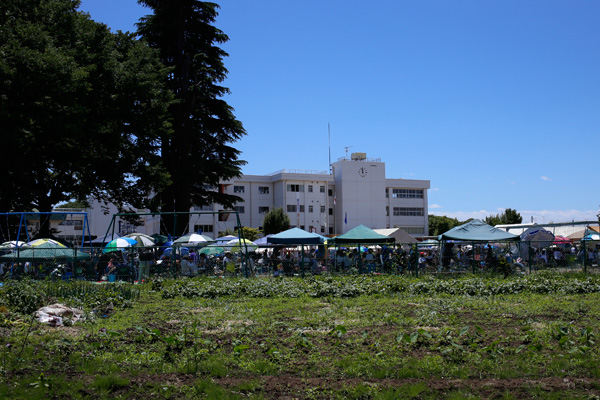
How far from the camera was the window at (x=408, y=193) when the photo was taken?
91.4 metres

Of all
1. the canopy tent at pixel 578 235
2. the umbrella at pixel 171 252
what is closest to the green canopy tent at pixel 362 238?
the umbrella at pixel 171 252

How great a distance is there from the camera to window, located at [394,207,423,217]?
9100 cm

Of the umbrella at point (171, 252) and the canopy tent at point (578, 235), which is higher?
the canopy tent at point (578, 235)

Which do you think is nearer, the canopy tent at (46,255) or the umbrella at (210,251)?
the canopy tent at (46,255)

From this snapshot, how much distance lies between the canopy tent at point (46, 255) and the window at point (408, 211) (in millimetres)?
74268

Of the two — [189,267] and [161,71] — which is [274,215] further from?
[189,267]

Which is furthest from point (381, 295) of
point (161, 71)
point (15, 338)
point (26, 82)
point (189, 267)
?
point (161, 71)

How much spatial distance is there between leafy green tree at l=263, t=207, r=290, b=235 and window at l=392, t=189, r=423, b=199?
26.5 meters

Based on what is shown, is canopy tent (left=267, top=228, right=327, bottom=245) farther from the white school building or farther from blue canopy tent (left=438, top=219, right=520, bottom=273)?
the white school building

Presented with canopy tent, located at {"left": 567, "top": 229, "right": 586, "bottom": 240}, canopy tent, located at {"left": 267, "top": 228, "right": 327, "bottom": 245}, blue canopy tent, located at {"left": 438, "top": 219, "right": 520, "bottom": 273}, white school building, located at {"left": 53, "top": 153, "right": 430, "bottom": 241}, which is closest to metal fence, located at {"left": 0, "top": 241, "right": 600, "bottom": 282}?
blue canopy tent, located at {"left": 438, "top": 219, "right": 520, "bottom": 273}

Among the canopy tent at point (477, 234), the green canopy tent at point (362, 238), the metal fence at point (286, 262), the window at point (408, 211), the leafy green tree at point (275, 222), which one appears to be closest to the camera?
the metal fence at point (286, 262)

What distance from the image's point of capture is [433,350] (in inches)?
319

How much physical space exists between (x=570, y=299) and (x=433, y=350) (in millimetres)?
8754

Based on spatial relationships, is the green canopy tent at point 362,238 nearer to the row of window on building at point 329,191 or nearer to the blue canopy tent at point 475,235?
the blue canopy tent at point 475,235
